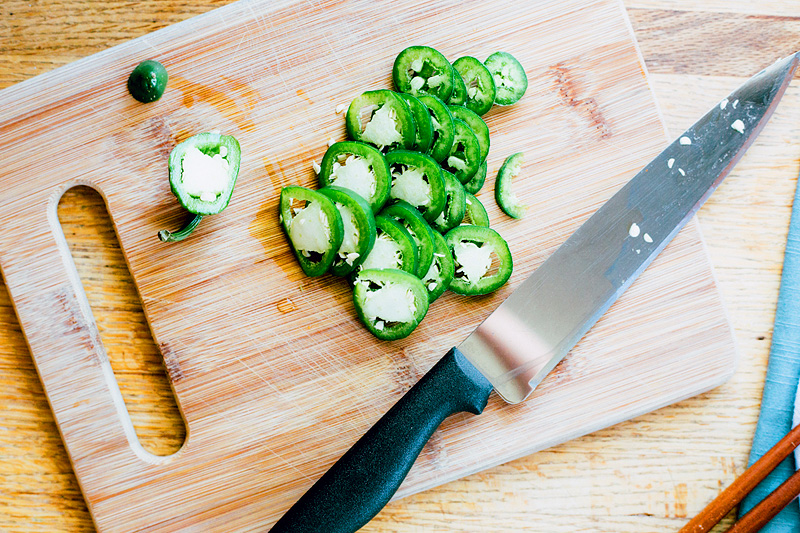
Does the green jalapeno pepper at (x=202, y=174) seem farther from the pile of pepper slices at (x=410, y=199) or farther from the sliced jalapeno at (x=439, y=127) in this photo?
the sliced jalapeno at (x=439, y=127)

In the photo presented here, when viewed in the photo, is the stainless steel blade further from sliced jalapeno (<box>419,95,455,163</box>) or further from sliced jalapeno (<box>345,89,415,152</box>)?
sliced jalapeno (<box>345,89,415,152</box>)

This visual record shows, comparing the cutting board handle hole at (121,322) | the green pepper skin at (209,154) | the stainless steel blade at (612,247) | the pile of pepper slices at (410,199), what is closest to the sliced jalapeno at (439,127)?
the pile of pepper slices at (410,199)

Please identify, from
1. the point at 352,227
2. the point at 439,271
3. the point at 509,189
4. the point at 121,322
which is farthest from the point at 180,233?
the point at 509,189

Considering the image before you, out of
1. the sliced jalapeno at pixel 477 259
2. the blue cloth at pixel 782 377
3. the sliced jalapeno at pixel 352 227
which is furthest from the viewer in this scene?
the blue cloth at pixel 782 377

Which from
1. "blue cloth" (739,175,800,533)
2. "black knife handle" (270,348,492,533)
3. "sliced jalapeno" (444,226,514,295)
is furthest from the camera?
"blue cloth" (739,175,800,533)

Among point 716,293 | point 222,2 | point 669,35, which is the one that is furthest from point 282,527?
point 669,35

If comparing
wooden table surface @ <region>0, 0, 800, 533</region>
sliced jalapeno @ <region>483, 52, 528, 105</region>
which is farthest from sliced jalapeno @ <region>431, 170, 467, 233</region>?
wooden table surface @ <region>0, 0, 800, 533</region>
